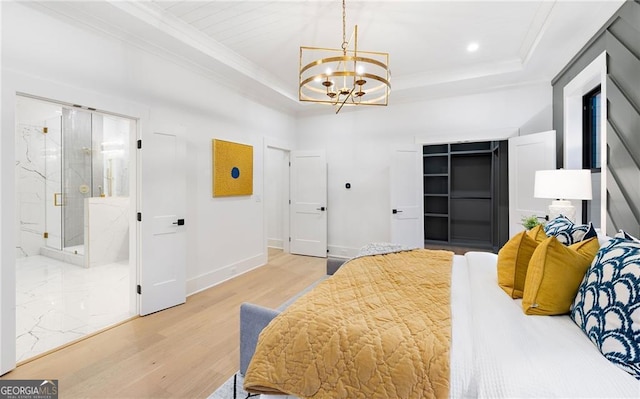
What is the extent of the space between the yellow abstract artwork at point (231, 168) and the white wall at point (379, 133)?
65.8 inches

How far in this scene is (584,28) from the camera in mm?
2645

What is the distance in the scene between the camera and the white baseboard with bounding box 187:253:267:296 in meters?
3.47

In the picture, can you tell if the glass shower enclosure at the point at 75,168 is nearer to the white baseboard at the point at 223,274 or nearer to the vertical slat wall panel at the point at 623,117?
the white baseboard at the point at 223,274

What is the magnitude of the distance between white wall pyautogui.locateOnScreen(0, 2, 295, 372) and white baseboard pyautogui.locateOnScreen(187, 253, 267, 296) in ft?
0.05

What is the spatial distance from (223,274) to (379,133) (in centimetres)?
350

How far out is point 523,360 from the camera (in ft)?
3.30

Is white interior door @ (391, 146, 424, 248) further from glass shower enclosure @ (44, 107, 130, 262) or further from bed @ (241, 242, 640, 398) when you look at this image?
glass shower enclosure @ (44, 107, 130, 262)

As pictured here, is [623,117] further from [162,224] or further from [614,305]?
[162,224]

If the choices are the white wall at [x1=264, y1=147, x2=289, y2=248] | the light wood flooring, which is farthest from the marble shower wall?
the white wall at [x1=264, y1=147, x2=289, y2=248]

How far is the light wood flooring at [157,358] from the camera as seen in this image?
1.84 metres

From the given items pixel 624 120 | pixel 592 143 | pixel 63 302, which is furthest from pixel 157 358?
pixel 592 143

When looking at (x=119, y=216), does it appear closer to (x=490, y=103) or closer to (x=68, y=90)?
(x=68, y=90)

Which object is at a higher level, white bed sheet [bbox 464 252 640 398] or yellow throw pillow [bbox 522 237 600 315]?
yellow throw pillow [bbox 522 237 600 315]

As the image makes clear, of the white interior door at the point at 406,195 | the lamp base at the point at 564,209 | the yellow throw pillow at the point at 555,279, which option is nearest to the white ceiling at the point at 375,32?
the white interior door at the point at 406,195
